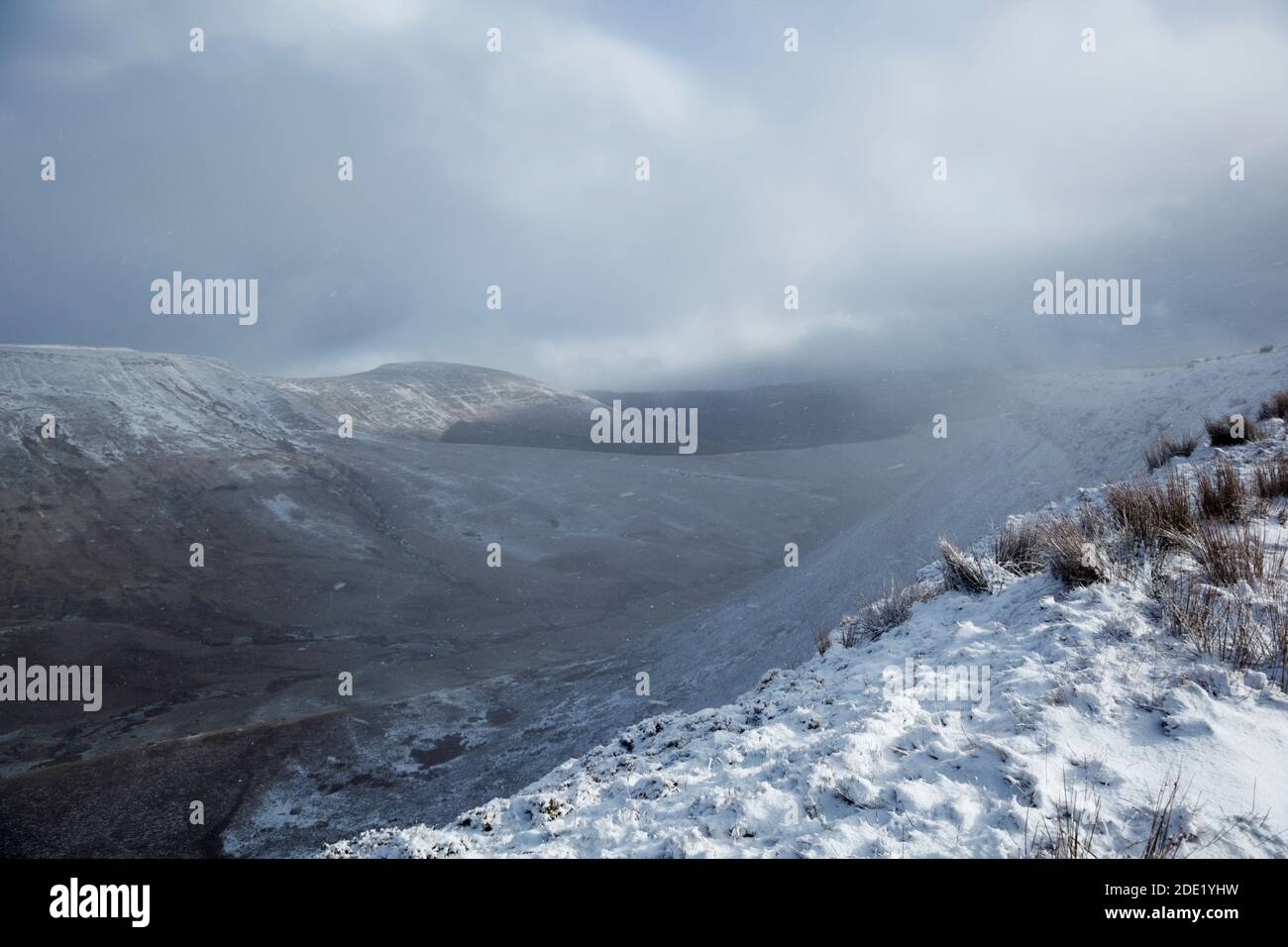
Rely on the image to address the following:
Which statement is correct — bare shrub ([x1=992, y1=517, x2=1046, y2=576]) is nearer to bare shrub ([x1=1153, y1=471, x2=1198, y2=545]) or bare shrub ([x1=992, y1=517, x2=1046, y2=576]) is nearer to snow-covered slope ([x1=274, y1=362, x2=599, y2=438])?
bare shrub ([x1=1153, y1=471, x2=1198, y2=545])

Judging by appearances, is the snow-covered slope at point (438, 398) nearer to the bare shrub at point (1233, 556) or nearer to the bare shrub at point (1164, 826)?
the bare shrub at point (1233, 556)

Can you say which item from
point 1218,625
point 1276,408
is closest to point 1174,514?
point 1218,625

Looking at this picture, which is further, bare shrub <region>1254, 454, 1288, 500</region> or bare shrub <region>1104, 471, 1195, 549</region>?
bare shrub <region>1254, 454, 1288, 500</region>

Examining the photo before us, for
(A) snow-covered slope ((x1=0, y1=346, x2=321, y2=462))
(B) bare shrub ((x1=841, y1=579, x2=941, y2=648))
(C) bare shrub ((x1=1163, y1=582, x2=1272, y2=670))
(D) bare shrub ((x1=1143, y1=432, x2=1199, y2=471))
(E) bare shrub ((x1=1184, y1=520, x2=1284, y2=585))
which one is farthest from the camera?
(A) snow-covered slope ((x1=0, y1=346, x2=321, y2=462))

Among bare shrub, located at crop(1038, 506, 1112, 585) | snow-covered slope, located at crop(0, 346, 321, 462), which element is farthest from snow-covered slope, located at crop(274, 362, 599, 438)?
bare shrub, located at crop(1038, 506, 1112, 585)
